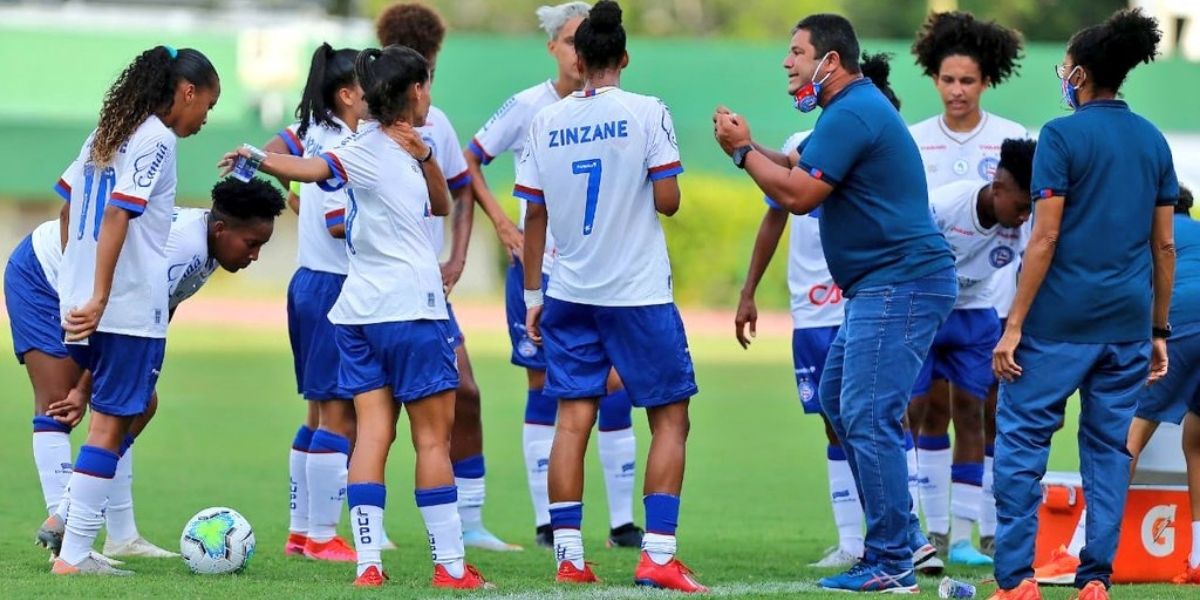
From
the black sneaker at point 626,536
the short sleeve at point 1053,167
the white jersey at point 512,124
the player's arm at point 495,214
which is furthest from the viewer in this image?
the white jersey at point 512,124

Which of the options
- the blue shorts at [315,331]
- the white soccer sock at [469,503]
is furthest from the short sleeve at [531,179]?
the white soccer sock at [469,503]

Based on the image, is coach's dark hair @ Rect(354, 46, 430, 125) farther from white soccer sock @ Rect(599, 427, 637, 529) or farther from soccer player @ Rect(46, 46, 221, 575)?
white soccer sock @ Rect(599, 427, 637, 529)

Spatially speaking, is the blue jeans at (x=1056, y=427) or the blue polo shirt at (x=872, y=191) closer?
the blue jeans at (x=1056, y=427)

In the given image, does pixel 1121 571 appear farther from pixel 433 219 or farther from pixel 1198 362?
pixel 433 219

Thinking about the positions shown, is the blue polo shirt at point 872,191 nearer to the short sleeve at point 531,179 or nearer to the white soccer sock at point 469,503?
the short sleeve at point 531,179

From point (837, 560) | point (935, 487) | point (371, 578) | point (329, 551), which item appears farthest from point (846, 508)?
point (371, 578)

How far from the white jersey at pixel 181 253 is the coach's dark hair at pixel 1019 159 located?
147 inches

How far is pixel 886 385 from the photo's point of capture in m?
6.56

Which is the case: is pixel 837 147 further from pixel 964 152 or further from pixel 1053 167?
pixel 964 152

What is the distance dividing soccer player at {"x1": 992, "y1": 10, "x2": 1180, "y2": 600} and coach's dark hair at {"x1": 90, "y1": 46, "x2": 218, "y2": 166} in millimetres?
3562

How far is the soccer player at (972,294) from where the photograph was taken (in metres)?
8.49

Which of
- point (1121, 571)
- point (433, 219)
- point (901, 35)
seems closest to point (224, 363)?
point (433, 219)

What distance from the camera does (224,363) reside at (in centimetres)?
2125

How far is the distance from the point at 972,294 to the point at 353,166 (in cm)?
347
